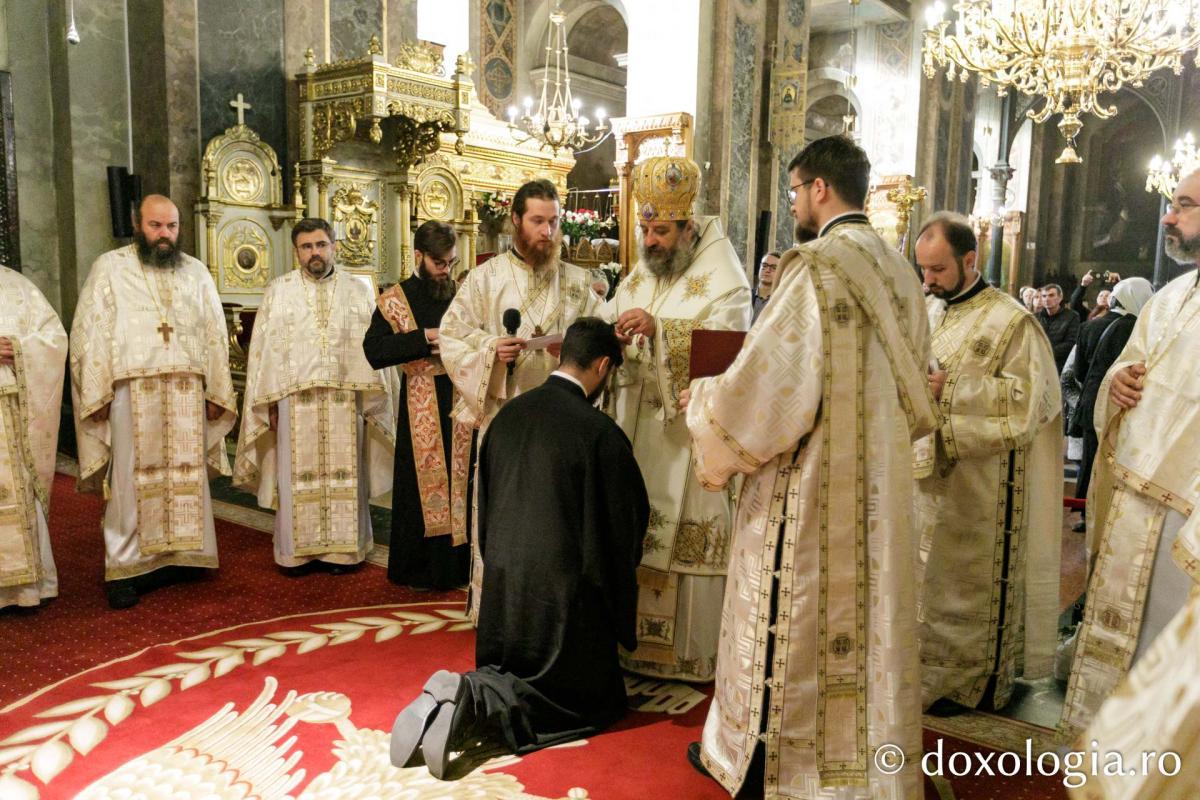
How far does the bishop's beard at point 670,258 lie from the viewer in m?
3.75

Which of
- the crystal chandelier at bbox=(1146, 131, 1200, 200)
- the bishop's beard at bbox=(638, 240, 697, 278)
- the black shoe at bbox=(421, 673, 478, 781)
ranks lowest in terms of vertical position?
the black shoe at bbox=(421, 673, 478, 781)

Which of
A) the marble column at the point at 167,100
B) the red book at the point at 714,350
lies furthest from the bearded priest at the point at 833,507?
the marble column at the point at 167,100

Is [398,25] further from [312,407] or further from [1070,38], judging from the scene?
[1070,38]

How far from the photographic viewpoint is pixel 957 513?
3629 mm

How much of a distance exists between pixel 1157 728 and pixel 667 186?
2881 millimetres

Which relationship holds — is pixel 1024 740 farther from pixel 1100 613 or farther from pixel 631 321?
pixel 631 321

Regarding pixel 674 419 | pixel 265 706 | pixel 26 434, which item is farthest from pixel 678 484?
pixel 26 434

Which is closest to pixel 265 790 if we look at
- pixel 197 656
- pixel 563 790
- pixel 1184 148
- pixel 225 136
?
pixel 563 790

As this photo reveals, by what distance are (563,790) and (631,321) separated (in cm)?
168

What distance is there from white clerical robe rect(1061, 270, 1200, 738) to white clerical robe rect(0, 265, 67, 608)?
451cm

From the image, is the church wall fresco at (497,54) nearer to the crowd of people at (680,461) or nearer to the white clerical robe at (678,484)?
the crowd of people at (680,461)

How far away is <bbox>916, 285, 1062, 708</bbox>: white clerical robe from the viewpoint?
11.4ft

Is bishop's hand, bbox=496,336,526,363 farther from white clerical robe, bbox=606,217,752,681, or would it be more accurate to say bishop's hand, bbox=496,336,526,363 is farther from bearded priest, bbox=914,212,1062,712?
bearded priest, bbox=914,212,1062,712

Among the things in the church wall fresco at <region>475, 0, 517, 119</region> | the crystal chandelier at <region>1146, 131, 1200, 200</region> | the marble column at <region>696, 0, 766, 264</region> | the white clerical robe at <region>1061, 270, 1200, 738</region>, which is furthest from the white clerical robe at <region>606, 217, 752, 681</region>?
the church wall fresco at <region>475, 0, 517, 119</region>
